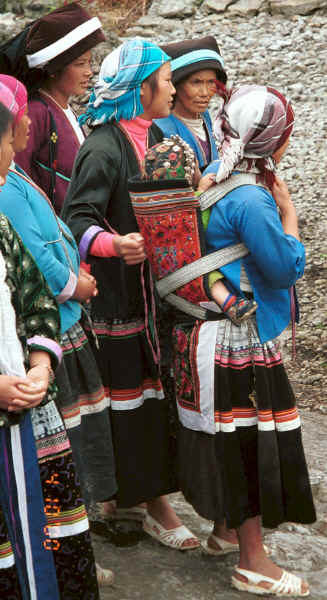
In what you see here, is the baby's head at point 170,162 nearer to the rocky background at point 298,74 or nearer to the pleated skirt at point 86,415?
the pleated skirt at point 86,415

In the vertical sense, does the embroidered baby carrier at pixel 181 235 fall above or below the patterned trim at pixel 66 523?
above

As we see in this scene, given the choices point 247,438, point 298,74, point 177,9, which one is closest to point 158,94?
point 247,438

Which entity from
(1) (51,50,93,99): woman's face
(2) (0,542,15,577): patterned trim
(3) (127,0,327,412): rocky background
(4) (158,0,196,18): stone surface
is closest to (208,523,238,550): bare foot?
(2) (0,542,15,577): patterned trim

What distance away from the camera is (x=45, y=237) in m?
2.40

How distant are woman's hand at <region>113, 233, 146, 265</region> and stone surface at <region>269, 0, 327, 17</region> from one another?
8463 millimetres

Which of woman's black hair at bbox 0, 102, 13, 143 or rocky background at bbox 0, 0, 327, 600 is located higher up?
woman's black hair at bbox 0, 102, 13, 143

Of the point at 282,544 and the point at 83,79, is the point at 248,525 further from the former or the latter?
the point at 83,79

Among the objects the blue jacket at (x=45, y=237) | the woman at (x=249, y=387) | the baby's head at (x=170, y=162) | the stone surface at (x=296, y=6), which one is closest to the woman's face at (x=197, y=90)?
the woman at (x=249, y=387)

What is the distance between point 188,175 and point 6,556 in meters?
1.30

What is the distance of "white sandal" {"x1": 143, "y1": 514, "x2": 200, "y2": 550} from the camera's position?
3.14 meters

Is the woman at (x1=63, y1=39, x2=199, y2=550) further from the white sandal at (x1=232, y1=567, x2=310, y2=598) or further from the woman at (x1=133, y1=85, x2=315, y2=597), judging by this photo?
the white sandal at (x1=232, y1=567, x2=310, y2=598)

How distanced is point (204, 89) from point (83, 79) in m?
Result: 0.54

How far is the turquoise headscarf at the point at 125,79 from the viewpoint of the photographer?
2816 millimetres

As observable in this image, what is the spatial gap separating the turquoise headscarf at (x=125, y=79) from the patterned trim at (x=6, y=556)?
1.61 meters
